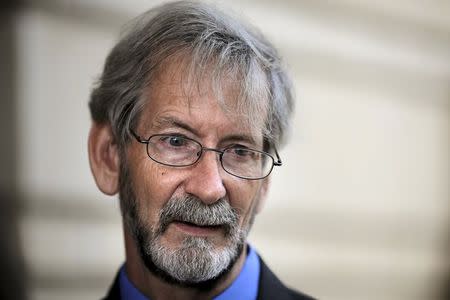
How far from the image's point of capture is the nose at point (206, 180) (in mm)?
1386

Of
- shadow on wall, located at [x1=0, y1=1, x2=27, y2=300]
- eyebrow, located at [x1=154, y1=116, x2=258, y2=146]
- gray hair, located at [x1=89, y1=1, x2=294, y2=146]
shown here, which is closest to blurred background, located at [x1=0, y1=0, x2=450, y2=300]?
shadow on wall, located at [x1=0, y1=1, x2=27, y2=300]

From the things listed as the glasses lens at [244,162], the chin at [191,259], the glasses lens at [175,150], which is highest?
the glasses lens at [175,150]

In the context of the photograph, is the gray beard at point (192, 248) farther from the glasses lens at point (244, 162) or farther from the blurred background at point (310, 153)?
the blurred background at point (310, 153)

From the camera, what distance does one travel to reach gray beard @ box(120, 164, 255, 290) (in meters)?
1.41

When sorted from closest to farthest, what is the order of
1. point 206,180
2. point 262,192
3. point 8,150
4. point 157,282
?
point 206,180 → point 157,282 → point 262,192 → point 8,150

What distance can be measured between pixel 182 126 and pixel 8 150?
64 cm

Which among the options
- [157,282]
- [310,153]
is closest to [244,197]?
[157,282]

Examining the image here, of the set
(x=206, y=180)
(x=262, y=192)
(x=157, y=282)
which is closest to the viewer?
(x=206, y=180)

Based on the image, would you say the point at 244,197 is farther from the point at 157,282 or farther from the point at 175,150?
the point at 157,282

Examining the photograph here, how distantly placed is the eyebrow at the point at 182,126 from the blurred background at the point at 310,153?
451 millimetres

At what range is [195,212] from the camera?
140 cm

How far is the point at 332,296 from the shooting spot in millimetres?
2412

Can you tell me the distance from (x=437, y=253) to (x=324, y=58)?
970 millimetres

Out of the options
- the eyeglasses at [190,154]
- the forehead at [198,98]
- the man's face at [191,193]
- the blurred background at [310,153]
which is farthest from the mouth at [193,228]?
the blurred background at [310,153]
